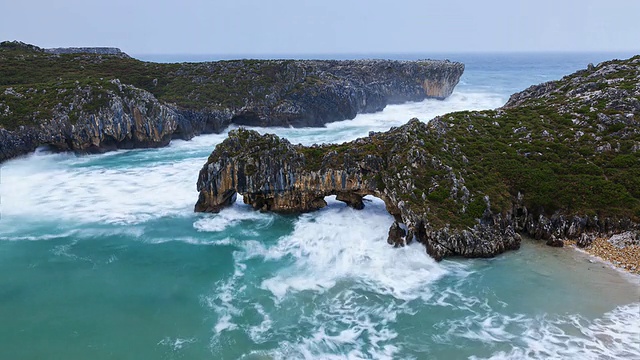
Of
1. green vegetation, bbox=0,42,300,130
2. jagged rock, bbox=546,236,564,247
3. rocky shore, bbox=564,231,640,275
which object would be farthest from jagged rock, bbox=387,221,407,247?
green vegetation, bbox=0,42,300,130

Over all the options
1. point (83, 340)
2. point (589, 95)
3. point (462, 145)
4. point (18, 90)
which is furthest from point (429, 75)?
point (83, 340)

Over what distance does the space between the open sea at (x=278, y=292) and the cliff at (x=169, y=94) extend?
65.6ft

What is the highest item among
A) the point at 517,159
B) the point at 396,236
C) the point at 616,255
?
the point at 517,159

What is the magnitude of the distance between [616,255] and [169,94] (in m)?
67.4

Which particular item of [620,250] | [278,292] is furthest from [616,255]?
[278,292]

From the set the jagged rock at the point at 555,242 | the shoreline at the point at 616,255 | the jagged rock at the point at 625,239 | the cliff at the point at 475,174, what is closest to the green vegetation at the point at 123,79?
the cliff at the point at 475,174

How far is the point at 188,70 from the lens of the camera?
266ft

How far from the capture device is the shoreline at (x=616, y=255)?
22625 mm

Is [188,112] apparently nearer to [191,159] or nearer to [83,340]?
[191,159]

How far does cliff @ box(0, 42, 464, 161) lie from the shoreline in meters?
52.4

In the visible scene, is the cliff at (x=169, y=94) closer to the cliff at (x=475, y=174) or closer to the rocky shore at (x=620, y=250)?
the cliff at (x=475, y=174)

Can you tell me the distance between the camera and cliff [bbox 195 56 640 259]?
26156 mm

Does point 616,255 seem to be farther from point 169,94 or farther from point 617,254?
point 169,94

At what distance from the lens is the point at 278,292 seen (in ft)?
74.5
